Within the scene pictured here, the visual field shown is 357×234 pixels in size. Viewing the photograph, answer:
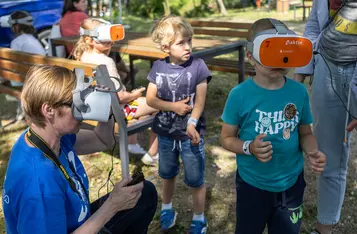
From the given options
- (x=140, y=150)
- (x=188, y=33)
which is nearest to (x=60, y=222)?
(x=188, y=33)

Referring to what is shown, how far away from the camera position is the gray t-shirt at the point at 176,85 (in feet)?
9.26

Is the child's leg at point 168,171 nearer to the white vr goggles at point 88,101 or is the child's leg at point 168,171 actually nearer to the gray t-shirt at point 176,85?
the gray t-shirt at point 176,85

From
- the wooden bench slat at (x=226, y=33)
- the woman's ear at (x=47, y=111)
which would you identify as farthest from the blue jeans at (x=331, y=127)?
the wooden bench slat at (x=226, y=33)

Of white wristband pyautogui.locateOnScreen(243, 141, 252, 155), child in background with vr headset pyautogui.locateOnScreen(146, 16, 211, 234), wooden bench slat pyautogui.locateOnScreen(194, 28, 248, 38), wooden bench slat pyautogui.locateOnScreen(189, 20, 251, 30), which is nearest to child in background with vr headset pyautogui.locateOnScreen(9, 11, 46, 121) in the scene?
wooden bench slat pyautogui.locateOnScreen(194, 28, 248, 38)

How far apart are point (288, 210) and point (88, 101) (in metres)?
→ 1.17

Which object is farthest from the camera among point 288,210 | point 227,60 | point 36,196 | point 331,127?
point 227,60

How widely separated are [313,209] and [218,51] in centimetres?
198

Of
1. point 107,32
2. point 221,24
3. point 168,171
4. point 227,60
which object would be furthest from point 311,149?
point 221,24

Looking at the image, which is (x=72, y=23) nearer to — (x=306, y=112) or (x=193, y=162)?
(x=193, y=162)

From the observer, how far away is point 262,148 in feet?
6.27

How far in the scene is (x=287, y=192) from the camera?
2.18 meters

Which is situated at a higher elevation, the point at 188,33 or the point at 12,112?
the point at 188,33

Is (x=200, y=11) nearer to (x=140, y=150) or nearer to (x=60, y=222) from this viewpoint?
(x=140, y=150)

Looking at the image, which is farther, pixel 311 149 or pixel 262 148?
pixel 311 149
